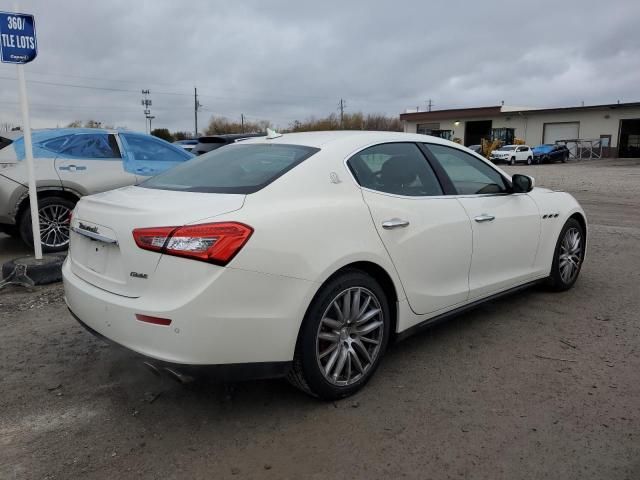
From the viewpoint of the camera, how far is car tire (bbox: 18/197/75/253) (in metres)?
6.39

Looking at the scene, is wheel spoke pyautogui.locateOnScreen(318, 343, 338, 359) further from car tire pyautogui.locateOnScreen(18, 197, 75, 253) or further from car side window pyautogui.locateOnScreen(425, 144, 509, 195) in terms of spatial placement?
car tire pyautogui.locateOnScreen(18, 197, 75, 253)

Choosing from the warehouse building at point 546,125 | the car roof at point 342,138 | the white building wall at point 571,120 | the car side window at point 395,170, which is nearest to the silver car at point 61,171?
the car roof at point 342,138

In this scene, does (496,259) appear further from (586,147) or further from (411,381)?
(586,147)

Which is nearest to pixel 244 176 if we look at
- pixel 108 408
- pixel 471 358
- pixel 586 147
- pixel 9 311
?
pixel 108 408

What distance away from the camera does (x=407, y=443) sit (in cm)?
268

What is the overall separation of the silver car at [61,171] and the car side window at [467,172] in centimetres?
461

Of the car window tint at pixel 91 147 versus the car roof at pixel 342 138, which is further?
the car window tint at pixel 91 147

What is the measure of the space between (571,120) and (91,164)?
169 feet

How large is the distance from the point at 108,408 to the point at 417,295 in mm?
1971

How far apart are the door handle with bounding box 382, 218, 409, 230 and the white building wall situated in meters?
51.5

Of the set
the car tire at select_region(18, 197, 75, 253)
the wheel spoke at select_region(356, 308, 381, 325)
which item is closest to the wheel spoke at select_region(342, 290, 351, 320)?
the wheel spoke at select_region(356, 308, 381, 325)

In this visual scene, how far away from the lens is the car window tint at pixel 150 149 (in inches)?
288

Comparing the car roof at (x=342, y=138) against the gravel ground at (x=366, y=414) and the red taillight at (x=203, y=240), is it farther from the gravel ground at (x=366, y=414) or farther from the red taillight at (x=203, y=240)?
the gravel ground at (x=366, y=414)

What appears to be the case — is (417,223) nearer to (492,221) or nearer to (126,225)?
(492,221)
